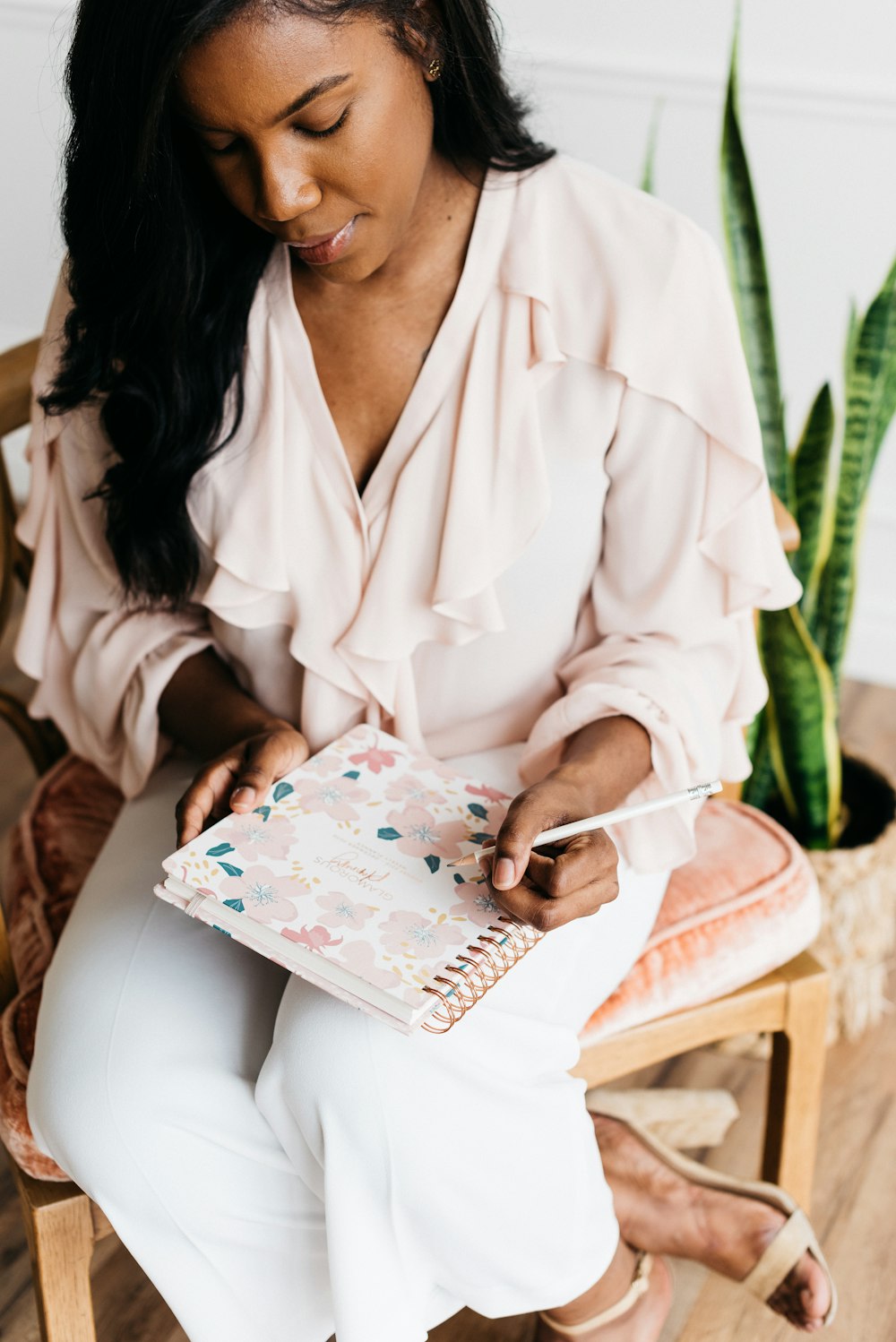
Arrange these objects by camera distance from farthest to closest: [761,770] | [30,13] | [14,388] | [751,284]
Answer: [30,13] < [761,770] < [751,284] < [14,388]

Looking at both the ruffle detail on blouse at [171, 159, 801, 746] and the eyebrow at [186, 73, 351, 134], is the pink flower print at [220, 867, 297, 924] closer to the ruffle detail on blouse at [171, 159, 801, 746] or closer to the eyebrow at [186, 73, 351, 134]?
the ruffle detail on blouse at [171, 159, 801, 746]

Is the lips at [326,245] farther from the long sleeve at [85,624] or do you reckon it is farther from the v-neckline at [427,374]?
the long sleeve at [85,624]

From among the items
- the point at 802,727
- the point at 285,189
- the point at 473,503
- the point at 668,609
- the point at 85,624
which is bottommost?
the point at 802,727

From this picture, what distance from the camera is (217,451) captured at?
1242 mm

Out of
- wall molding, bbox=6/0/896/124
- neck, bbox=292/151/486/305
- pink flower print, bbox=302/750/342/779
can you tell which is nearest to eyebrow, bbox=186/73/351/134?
neck, bbox=292/151/486/305

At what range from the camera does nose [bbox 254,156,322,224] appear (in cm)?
99

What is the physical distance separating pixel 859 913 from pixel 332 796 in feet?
3.01

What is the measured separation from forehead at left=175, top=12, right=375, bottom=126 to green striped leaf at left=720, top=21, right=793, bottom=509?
2.07 feet

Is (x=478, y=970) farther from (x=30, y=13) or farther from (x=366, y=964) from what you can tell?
(x=30, y=13)

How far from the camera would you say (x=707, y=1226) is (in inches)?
50.9

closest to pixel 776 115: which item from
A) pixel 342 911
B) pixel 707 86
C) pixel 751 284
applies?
pixel 707 86

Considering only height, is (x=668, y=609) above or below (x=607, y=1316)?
above

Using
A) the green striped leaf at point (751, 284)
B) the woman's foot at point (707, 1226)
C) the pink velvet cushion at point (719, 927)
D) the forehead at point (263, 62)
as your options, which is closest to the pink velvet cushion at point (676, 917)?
the pink velvet cushion at point (719, 927)

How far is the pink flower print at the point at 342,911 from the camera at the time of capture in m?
0.96
